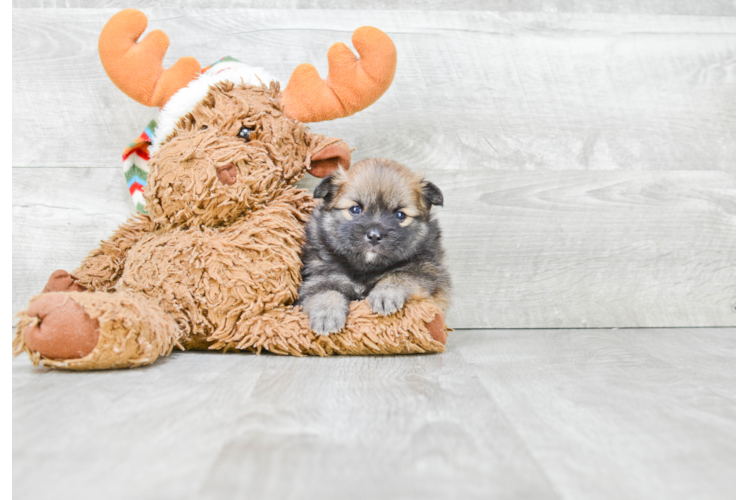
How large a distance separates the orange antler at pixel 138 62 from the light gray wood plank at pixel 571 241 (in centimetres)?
61

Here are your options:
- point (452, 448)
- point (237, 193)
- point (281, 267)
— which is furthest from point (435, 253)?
point (452, 448)

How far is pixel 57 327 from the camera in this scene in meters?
1.40

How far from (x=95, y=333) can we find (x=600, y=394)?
127 centimetres

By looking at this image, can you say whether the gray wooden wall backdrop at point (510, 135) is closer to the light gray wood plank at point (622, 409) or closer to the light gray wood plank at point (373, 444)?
the light gray wood plank at point (622, 409)

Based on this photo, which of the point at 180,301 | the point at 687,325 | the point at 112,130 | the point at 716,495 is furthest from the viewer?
the point at 687,325

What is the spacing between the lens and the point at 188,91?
183cm

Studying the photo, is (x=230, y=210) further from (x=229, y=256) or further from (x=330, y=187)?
(x=330, y=187)

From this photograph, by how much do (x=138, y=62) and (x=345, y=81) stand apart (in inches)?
25.6

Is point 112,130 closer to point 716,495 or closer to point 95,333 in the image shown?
point 95,333

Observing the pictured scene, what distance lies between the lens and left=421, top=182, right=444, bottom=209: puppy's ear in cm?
193

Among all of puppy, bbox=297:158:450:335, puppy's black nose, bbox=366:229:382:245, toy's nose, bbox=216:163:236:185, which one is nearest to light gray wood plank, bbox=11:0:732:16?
puppy, bbox=297:158:450:335

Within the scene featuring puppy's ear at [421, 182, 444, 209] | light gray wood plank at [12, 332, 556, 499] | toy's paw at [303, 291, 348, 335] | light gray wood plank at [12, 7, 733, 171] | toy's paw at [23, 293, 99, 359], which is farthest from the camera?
light gray wood plank at [12, 7, 733, 171]

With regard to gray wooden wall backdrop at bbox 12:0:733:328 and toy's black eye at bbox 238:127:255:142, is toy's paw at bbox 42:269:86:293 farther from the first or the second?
toy's black eye at bbox 238:127:255:142

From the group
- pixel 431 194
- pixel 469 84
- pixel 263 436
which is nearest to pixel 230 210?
pixel 431 194
